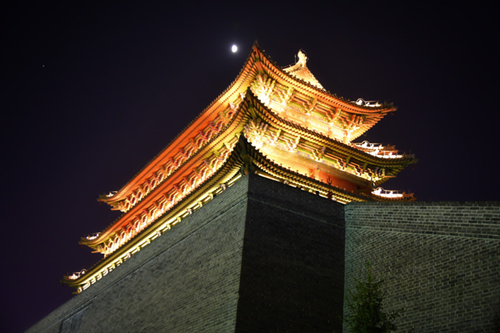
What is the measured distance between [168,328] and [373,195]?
10.2 m

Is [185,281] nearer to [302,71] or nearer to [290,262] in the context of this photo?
[290,262]

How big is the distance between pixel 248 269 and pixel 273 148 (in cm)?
704

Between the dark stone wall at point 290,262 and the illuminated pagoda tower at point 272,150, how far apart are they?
203 centimetres

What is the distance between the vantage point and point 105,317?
1600 centimetres

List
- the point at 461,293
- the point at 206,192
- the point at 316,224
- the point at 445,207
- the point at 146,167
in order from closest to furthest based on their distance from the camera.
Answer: the point at 461,293 < the point at 445,207 < the point at 316,224 < the point at 206,192 < the point at 146,167

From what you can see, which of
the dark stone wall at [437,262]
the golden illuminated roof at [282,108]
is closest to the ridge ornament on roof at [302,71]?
the golden illuminated roof at [282,108]

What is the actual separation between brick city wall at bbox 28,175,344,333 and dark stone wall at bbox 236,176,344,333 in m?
0.03

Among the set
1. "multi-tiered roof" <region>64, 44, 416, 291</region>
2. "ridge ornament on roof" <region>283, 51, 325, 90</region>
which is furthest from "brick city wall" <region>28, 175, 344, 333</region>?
"ridge ornament on roof" <region>283, 51, 325, 90</region>

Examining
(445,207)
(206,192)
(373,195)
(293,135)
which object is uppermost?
(293,135)

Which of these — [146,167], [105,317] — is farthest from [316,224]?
[146,167]

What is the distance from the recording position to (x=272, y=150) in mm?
16562

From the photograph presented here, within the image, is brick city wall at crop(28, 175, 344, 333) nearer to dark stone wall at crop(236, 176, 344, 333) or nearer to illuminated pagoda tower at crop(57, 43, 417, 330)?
dark stone wall at crop(236, 176, 344, 333)

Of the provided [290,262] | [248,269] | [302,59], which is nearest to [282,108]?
[302,59]

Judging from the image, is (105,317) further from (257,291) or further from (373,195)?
(373,195)
